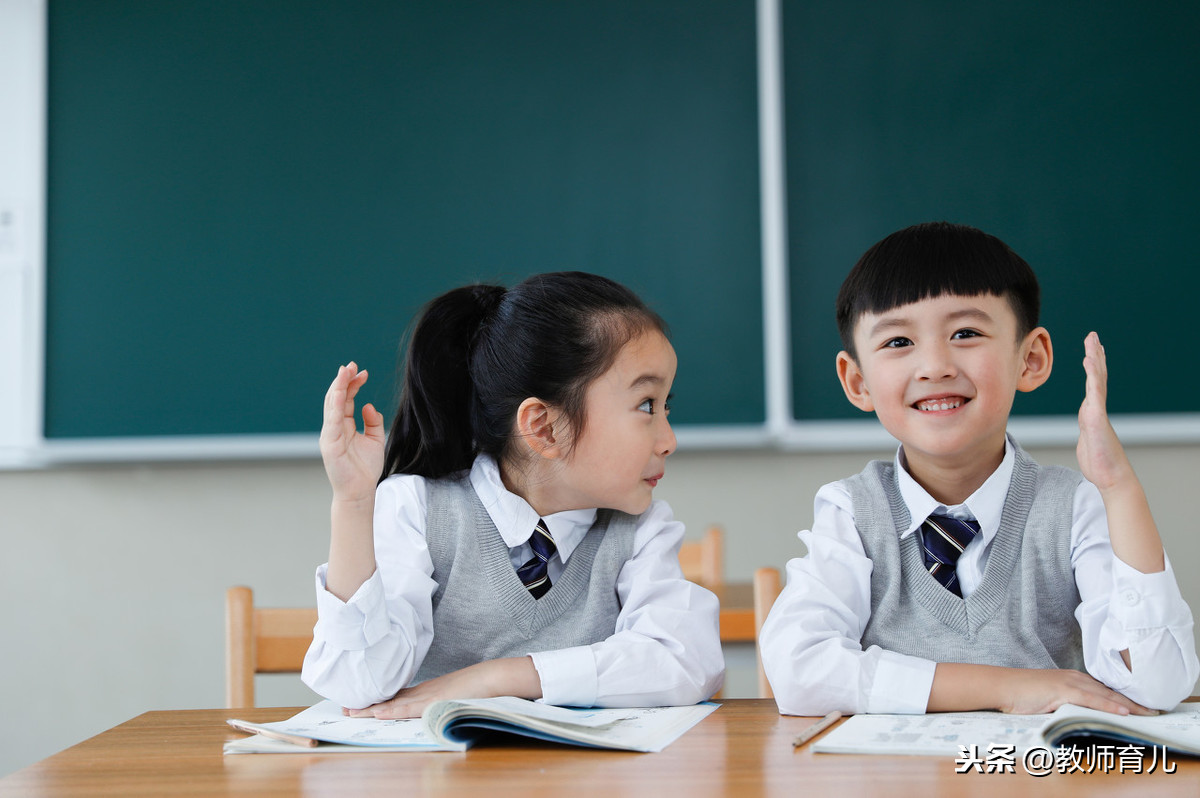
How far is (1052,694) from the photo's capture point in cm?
92

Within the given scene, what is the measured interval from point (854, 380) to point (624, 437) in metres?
0.29

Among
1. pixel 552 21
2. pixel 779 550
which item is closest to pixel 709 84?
pixel 552 21

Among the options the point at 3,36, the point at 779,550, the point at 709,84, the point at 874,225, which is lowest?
the point at 779,550

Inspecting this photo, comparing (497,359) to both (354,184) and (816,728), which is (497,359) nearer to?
(816,728)

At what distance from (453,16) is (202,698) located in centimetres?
178

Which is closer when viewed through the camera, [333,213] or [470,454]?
[470,454]

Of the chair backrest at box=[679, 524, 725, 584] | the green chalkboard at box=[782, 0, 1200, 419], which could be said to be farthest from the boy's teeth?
the green chalkboard at box=[782, 0, 1200, 419]

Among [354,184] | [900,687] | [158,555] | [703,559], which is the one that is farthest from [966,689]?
[158,555]

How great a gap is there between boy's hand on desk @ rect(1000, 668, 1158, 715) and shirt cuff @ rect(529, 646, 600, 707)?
0.39 metres

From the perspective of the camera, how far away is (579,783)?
0.69 m

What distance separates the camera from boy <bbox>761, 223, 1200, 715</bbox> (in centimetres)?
96

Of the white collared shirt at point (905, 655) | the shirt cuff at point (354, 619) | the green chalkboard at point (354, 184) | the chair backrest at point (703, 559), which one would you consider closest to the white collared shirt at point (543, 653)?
the shirt cuff at point (354, 619)

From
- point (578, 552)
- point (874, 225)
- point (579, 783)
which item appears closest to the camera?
point (579, 783)

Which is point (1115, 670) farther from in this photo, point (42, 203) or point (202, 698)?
point (42, 203)
